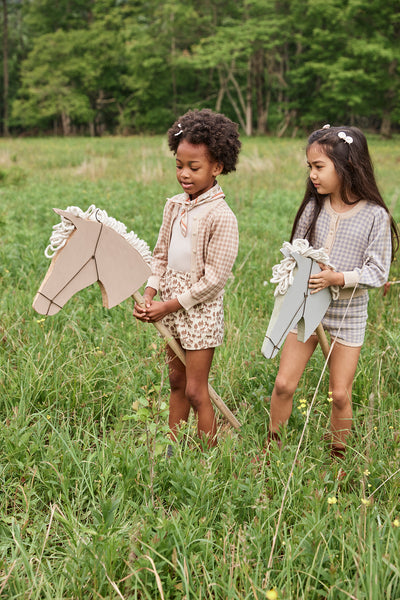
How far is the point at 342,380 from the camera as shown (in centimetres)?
251

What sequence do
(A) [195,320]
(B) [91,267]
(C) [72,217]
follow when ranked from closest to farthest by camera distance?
(C) [72,217]
(B) [91,267]
(A) [195,320]

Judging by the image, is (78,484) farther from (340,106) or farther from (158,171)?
(340,106)

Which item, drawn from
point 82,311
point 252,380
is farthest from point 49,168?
point 252,380

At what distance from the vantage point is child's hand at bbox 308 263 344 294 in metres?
2.25

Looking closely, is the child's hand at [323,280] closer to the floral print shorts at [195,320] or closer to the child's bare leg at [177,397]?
the floral print shorts at [195,320]

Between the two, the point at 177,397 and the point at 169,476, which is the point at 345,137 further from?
the point at 169,476

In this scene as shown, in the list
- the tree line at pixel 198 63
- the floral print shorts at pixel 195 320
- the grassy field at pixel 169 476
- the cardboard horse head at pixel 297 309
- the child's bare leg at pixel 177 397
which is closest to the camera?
the grassy field at pixel 169 476

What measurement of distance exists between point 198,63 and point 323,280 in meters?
32.7

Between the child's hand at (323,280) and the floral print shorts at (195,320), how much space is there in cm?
45

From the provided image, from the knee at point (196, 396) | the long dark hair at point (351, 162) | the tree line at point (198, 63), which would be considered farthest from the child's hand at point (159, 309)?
the tree line at point (198, 63)

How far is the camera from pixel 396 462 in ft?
7.38

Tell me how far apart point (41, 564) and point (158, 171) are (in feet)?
31.9

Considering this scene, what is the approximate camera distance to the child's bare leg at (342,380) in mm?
2500

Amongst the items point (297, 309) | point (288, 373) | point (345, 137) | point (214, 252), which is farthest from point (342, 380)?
point (345, 137)
